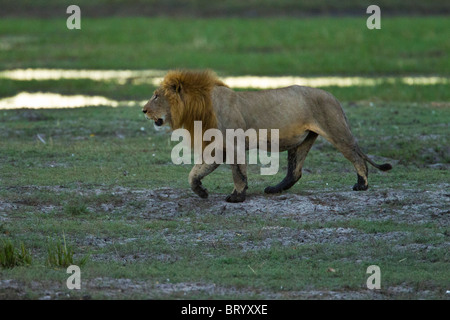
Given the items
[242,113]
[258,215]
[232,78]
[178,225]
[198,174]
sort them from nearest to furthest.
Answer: [178,225]
[258,215]
[198,174]
[242,113]
[232,78]

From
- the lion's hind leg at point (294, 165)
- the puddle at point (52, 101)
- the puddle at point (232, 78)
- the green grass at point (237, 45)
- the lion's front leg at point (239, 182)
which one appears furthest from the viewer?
the green grass at point (237, 45)

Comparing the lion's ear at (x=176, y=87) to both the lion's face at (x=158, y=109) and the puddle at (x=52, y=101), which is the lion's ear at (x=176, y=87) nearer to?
the lion's face at (x=158, y=109)

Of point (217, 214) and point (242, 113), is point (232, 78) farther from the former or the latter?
point (217, 214)

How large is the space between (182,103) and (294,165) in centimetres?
150

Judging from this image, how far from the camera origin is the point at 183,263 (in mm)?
7035

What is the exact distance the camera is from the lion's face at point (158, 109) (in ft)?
28.7

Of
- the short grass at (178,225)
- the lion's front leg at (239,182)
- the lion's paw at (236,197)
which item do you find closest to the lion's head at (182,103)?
the lion's front leg at (239,182)

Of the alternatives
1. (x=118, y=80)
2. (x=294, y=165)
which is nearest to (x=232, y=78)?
(x=118, y=80)

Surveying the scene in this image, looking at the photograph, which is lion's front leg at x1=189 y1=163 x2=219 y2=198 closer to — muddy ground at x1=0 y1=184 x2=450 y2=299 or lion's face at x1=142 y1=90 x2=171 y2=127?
muddy ground at x1=0 y1=184 x2=450 y2=299

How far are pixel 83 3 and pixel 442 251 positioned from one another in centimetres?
3155

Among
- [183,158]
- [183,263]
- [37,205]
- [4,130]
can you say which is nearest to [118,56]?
[4,130]

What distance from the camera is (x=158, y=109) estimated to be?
8758 mm
